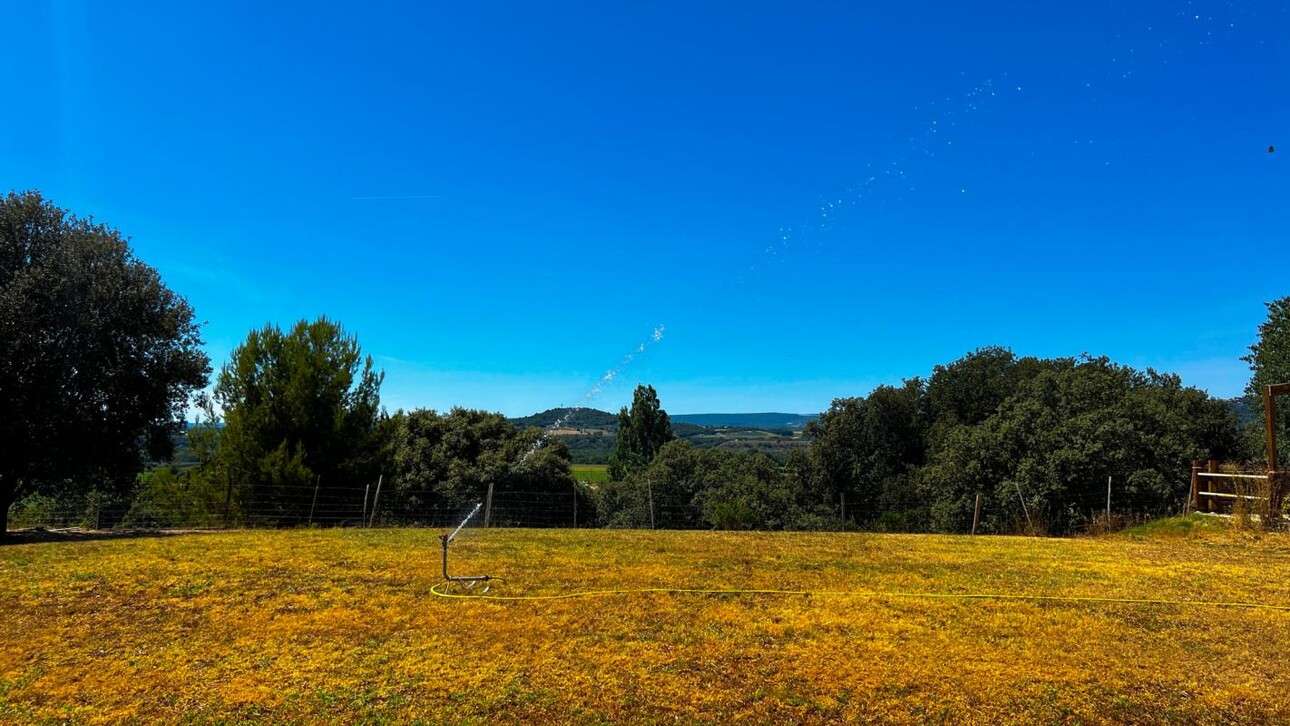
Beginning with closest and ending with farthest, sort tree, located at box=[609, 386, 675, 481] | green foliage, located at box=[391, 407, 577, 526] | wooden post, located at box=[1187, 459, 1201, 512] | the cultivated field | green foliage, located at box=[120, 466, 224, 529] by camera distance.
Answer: the cultivated field < wooden post, located at box=[1187, 459, 1201, 512] < green foliage, located at box=[120, 466, 224, 529] < green foliage, located at box=[391, 407, 577, 526] < tree, located at box=[609, 386, 675, 481]

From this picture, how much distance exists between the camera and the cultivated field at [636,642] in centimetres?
413

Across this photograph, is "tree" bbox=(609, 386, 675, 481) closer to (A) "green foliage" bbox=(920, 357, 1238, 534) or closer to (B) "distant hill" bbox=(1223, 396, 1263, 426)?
(A) "green foliage" bbox=(920, 357, 1238, 534)

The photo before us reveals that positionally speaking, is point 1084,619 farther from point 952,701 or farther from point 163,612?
point 163,612

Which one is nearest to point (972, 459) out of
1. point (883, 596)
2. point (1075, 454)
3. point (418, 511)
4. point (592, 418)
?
point (1075, 454)

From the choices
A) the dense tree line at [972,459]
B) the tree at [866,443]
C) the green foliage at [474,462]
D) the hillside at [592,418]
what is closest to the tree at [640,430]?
the hillside at [592,418]

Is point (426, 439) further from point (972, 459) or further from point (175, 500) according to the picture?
point (972, 459)

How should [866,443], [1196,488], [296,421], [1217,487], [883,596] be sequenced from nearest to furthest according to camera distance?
[883,596]
[1217,487]
[1196,488]
[296,421]
[866,443]

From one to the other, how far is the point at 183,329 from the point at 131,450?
2.87 metres

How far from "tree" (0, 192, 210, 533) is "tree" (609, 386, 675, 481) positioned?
53116 millimetres

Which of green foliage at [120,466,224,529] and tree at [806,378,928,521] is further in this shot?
tree at [806,378,928,521]

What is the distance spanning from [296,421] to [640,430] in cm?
4807

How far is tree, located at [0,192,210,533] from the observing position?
488 inches

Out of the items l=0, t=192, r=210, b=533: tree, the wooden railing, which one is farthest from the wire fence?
l=0, t=192, r=210, b=533: tree

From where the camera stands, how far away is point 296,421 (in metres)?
20.4
